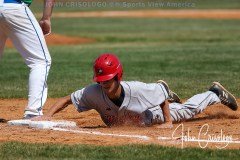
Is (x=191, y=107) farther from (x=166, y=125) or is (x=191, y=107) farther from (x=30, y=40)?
(x=30, y=40)

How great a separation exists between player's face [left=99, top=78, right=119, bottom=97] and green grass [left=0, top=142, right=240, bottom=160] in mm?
1136

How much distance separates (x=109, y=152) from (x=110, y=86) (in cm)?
143

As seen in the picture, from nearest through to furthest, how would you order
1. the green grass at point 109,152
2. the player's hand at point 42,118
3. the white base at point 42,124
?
1. the green grass at point 109,152
2. the white base at point 42,124
3. the player's hand at point 42,118

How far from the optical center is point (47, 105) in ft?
35.1

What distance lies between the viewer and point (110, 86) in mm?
7777

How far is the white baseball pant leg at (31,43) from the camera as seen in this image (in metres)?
8.16

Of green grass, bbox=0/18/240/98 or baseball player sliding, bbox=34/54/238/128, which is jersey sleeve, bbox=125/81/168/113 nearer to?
baseball player sliding, bbox=34/54/238/128

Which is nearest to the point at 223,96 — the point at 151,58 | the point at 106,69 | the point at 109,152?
the point at 106,69

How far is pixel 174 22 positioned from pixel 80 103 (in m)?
28.4

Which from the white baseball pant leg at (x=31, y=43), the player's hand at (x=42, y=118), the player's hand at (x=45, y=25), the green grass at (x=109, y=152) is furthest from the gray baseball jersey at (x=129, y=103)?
the green grass at (x=109, y=152)

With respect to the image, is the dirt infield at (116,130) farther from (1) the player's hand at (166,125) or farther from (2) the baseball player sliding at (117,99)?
(2) the baseball player sliding at (117,99)

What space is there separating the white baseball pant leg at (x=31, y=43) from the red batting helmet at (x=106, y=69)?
2.74ft

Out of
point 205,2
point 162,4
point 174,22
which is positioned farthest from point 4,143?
point 205,2

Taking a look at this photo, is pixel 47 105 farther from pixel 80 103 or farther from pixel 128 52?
pixel 128 52
